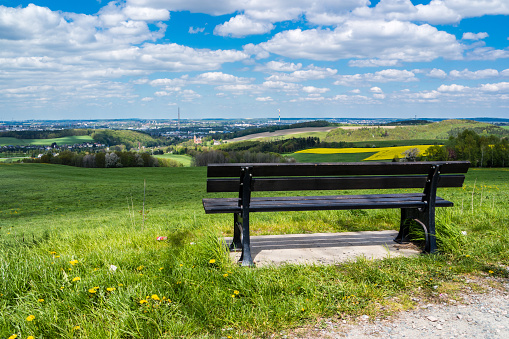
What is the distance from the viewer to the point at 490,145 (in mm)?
62094

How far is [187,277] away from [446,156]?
72.1 meters

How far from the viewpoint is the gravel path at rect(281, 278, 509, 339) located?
2672mm

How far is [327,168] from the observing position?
4.41 m

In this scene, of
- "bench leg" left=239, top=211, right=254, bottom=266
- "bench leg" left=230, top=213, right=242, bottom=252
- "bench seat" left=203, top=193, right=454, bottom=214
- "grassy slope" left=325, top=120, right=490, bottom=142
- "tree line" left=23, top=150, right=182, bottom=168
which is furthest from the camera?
"grassy slope" left=325, top=120, right=490, bottom=142

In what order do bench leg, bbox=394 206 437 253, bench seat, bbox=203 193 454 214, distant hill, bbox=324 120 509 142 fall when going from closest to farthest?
1. bench seat, bbox=203 193 454 214
2. bench leg, bbox=394 206 437 253
3. distant hill, bbox=324 120 509 142

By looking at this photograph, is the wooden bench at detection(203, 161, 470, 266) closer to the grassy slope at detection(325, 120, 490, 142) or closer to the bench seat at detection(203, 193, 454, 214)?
the bench seat at detection(203, 193, 454, 214)

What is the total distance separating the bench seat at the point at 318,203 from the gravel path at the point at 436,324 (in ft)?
5.34

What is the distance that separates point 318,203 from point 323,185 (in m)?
0.24

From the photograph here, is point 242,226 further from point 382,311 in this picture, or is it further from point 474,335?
point 474,335

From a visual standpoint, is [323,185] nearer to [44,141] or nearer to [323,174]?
[323,174]

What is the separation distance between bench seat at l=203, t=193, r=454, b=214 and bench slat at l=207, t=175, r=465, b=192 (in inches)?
7.0

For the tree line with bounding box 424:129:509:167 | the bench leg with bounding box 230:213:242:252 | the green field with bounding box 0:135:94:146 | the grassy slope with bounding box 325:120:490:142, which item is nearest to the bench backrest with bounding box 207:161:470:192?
the bench leg with bounding box 230:213:242:252

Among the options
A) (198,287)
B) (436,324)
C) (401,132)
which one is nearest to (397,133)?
(401,132)

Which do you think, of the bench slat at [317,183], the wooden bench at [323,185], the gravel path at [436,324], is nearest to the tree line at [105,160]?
the bench slat at [317,183]
